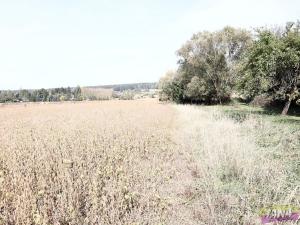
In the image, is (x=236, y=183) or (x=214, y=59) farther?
(x=214, y=59)

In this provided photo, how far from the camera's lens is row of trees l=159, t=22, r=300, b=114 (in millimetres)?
24095

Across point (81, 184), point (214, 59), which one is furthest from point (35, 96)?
point (81, 184)

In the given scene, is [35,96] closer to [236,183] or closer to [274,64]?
[274,64]

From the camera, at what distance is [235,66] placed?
1542 inches

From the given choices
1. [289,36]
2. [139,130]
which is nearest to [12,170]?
[139,130]

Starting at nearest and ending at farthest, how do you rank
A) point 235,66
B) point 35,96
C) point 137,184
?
point 137,184, point 235,66, point 35,96

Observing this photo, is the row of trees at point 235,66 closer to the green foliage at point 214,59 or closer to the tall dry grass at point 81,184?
the green foliage at point 214,59

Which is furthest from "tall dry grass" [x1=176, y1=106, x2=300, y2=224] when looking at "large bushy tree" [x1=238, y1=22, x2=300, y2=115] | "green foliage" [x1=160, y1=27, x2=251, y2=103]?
"green foliage" [x1=160, y1=27, x2=251, y2=103]

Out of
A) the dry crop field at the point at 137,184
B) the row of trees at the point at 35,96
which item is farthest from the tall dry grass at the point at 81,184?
the row of trees at the point at 35,96

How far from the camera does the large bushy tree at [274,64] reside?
23531 mm

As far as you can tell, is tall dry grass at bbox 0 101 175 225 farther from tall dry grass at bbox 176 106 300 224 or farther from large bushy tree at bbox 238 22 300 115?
large bushy tree at bbox 238 22 300 115

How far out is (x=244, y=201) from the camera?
18.4 ft

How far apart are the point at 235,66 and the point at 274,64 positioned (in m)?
15.6

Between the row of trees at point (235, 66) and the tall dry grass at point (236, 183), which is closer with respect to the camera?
the tall dry grass at point (236, 183)
